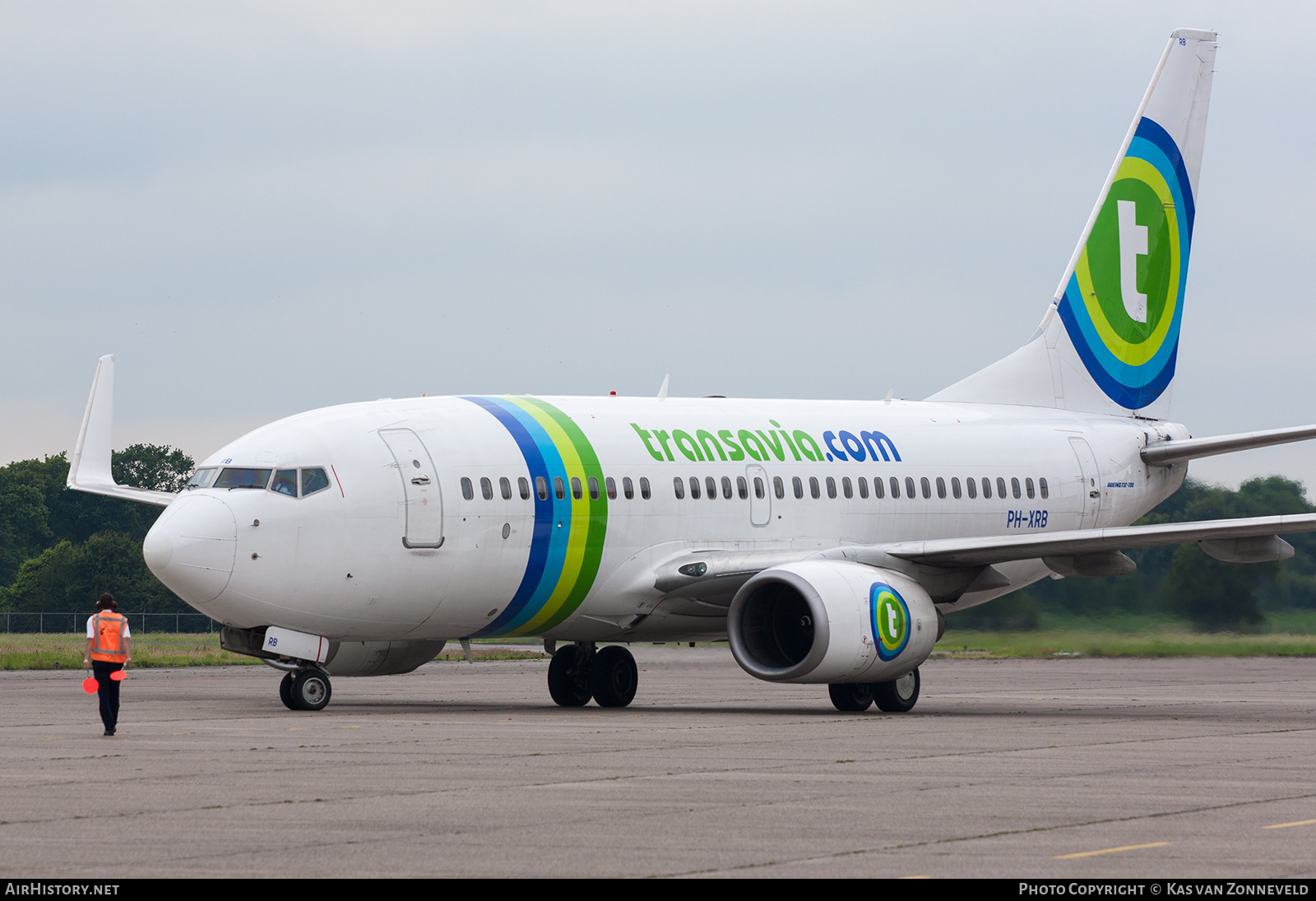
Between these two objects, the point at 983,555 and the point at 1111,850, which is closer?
the point at 1111,850

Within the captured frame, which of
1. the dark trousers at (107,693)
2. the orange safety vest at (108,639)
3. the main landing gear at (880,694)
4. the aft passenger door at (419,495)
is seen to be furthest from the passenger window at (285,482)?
the main landing gear at (880,694)

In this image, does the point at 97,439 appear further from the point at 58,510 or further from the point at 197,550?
the point at 58,510

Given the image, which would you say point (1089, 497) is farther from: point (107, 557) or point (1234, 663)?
point (107, 557)

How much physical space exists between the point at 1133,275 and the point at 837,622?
13092 mm

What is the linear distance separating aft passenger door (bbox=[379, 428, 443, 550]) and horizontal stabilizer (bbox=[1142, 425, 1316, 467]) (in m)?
13.1

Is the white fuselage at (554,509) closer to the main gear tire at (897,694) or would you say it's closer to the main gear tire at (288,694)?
the main gear tire at (288,694)

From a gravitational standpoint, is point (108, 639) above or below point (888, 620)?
above

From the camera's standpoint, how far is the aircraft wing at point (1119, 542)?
75.6 feet

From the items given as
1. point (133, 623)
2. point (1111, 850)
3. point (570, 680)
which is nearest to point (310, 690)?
point (570, 680)

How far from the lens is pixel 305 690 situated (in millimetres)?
23562

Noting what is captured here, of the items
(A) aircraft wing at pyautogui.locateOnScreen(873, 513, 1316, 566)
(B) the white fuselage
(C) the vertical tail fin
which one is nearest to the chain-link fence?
(C) the vertical tail fin

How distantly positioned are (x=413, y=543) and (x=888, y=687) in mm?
6842

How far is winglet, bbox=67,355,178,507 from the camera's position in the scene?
1351 inches

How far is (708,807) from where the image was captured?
520 inches
